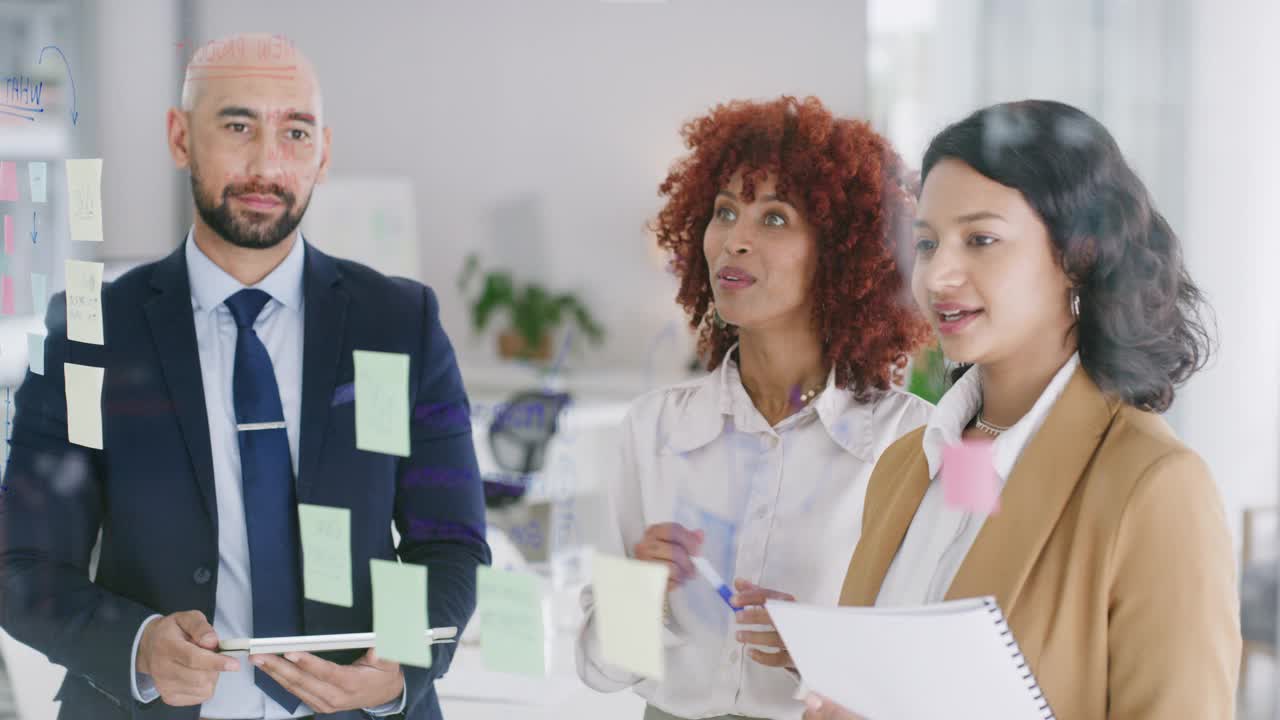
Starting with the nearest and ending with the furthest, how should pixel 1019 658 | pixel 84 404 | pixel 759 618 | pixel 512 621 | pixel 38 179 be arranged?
pixel 1019 658, pixel 759 618, pixel 512 621, pixel 84 404, pixel 38 179

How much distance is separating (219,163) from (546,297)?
44cm

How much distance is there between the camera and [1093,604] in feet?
2.99

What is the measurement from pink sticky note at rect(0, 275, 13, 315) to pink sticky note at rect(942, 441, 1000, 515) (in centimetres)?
126

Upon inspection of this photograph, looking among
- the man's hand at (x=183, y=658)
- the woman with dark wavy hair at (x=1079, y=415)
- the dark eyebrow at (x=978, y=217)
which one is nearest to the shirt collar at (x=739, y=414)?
the woman with dark wavy hair at (x=1079, y=415)

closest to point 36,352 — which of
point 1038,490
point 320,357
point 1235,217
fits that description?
point 320,357

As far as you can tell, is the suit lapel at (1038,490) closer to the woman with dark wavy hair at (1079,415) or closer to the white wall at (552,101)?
the woman with dark wavy hair at (1079,415)

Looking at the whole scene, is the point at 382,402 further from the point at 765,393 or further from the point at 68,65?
the point at 68,65

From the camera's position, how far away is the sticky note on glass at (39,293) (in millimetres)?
1488

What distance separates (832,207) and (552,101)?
12.5 inches

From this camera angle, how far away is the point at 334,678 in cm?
129

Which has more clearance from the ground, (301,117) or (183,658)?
(301,117)

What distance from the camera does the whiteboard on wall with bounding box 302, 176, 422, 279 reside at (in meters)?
1.25

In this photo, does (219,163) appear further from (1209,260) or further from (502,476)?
(1209,260)

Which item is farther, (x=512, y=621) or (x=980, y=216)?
(x=512, y=621)
